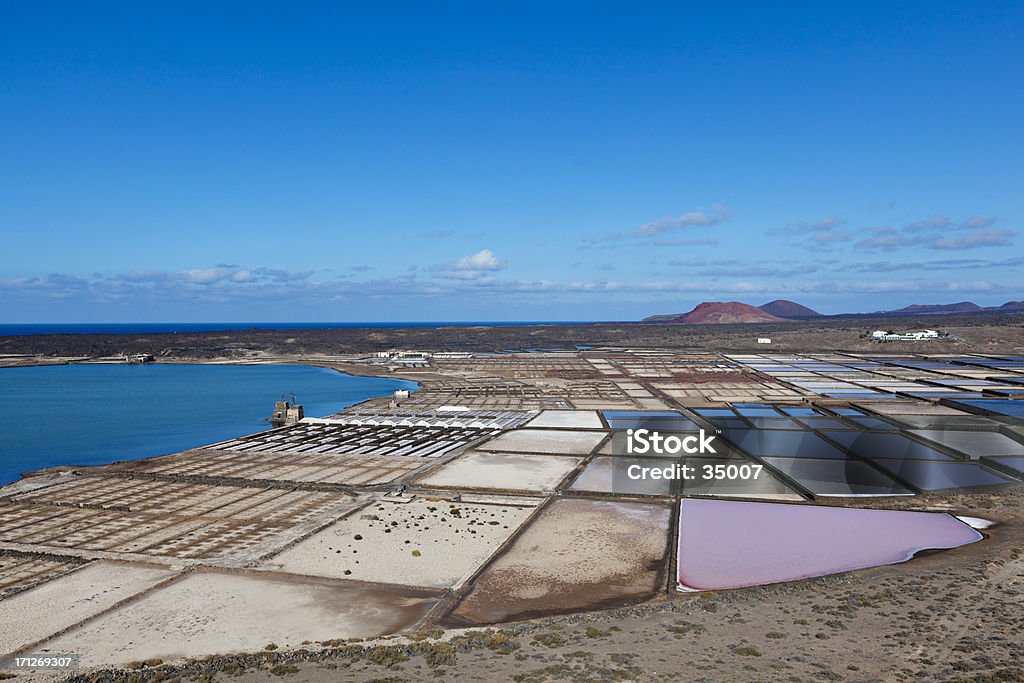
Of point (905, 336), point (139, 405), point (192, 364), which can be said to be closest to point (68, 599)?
point (139, 405)

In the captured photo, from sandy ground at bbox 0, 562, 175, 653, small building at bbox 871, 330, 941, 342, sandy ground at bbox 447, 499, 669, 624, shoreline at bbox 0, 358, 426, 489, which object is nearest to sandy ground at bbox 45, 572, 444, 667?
sandy ground at bbox 0, 562, 175, 653

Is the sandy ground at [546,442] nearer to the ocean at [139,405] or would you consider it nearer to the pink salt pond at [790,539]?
the pink salt pond at [790,539]

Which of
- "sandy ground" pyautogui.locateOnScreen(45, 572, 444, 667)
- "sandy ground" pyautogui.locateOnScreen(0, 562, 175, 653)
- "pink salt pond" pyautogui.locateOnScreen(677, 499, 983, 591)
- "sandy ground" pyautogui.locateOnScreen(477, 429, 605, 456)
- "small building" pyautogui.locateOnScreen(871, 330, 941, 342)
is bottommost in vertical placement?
"sandy ground" pyautogui.locateOnScreen(45, 572, 444, 667)

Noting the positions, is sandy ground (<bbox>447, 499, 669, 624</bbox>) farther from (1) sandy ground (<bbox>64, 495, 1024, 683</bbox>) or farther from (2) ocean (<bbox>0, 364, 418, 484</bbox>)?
(2) ocean (<bbox>0, 364, 418, 484</bbox>)

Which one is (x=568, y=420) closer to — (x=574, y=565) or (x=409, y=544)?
(x=409, y=544)

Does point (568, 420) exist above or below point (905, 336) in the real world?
below
